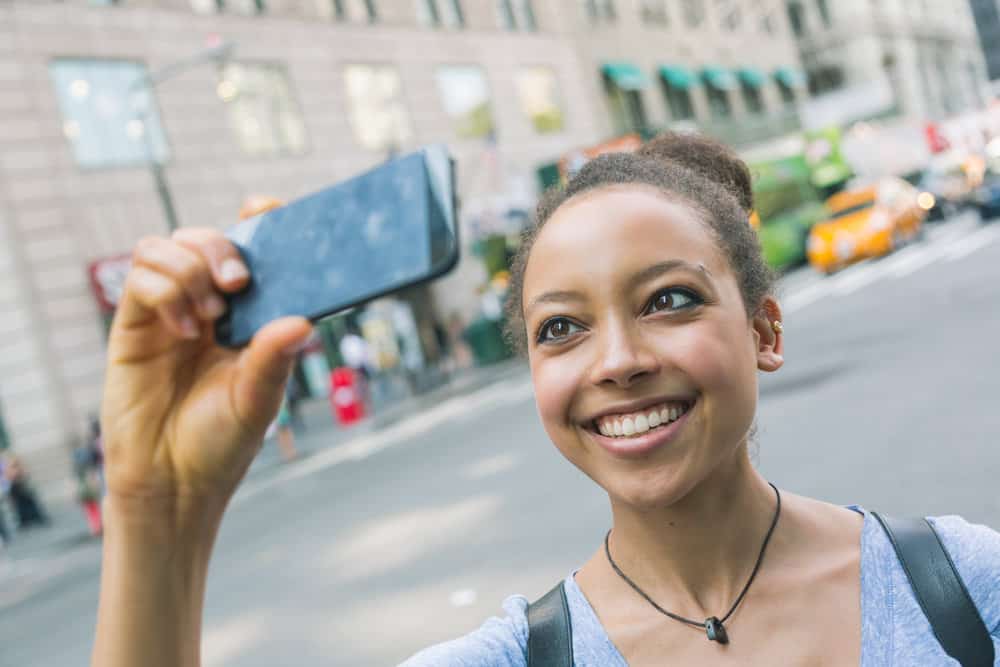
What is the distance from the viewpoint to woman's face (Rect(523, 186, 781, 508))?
1.54m

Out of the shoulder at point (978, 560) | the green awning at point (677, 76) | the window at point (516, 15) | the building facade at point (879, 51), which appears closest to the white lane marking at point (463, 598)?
the shoulder at point (978, 560)

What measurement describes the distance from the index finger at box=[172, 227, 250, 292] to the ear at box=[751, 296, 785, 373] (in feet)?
3.30

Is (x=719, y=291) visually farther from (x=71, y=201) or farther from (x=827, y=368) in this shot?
(x=71, y=201)

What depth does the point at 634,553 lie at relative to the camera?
5.78ft

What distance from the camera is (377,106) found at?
90.5ft

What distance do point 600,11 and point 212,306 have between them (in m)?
39.3

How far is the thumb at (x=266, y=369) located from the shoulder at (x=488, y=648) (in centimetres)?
55

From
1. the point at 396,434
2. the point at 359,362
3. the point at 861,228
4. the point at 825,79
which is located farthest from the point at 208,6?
the point at 825,79

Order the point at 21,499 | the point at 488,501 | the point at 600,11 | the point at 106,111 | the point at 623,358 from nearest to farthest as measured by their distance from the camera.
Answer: the point at 623,358 → the point at 488,501 → the point at 21,499 → the point at 106,111 → the point at 600,11

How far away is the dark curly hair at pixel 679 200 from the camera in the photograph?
1734mm

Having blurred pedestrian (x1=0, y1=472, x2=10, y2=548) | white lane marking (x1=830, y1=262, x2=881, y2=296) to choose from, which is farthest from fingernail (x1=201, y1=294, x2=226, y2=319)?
white lane marking (x1=830, y1=262, x2=881, y2=296)

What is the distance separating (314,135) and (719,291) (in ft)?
81.5

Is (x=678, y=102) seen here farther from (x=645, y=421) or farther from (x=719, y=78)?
(x=645, y=421)

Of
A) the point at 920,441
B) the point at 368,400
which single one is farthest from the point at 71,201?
the point at 920,441
